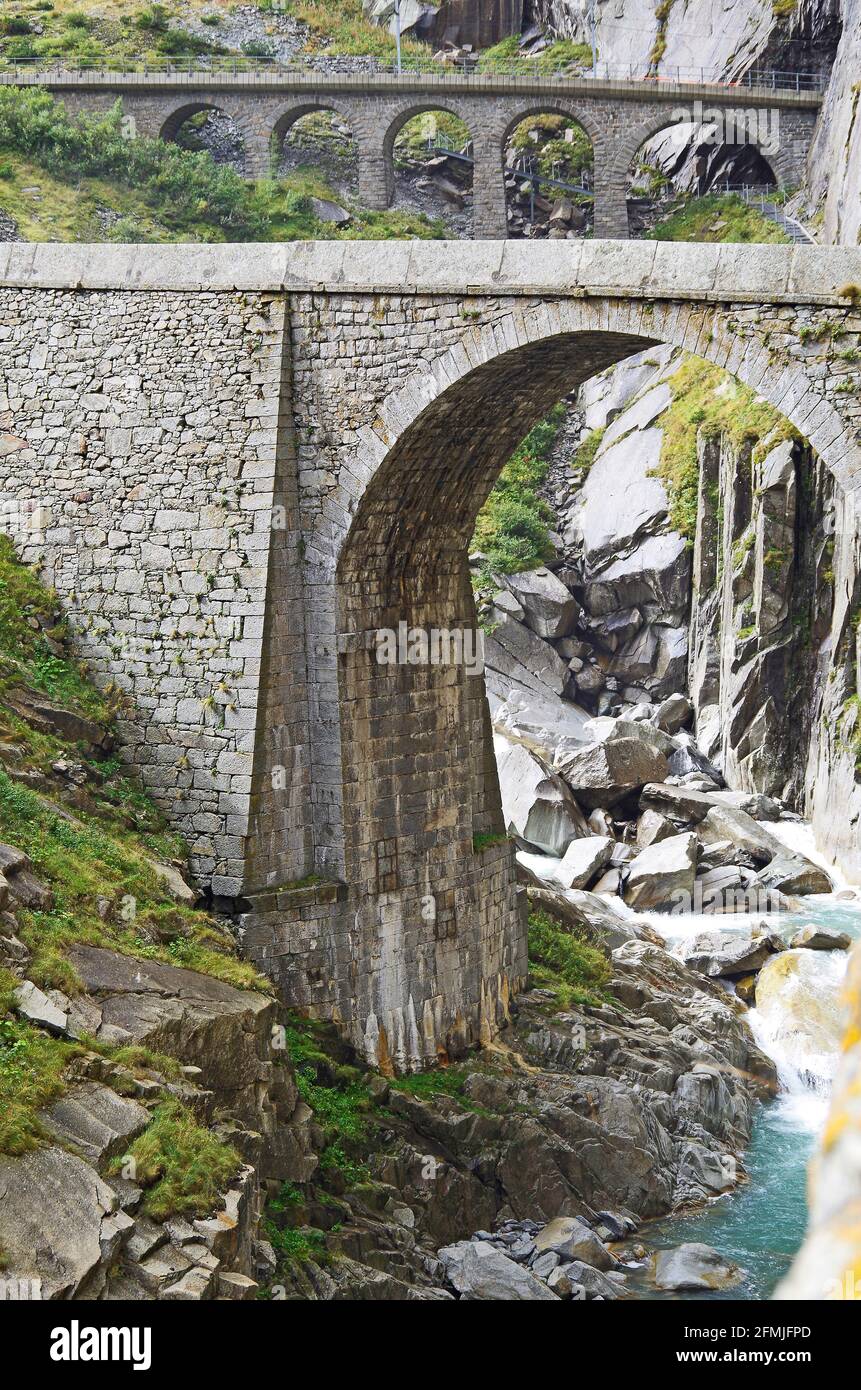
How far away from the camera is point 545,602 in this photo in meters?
35.3

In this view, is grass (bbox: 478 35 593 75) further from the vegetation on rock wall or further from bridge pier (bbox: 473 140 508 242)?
the vegetation on rock wall

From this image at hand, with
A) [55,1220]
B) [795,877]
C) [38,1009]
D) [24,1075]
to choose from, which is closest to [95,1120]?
[24,1075]

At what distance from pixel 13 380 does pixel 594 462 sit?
25088 mm

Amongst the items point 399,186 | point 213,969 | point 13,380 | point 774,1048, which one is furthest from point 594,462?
point 213,969

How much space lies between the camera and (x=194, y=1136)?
11.0 m

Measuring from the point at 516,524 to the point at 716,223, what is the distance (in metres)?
13.1

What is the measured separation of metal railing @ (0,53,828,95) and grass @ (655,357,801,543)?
10.8 metres

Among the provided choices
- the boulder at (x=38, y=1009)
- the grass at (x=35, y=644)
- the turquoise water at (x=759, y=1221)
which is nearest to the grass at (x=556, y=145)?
the grass at (x=35, y=644)

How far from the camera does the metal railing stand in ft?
149

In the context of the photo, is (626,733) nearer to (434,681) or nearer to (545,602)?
(545,602)

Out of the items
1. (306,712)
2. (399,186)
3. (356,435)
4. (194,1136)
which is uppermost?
(399,186)

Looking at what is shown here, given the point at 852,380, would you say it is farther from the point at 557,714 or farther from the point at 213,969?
the point at 557,714

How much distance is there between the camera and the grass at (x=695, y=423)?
33469mm

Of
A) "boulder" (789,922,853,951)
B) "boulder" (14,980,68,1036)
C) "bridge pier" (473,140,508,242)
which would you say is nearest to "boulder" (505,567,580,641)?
"boulder" (789,922,853,951)
